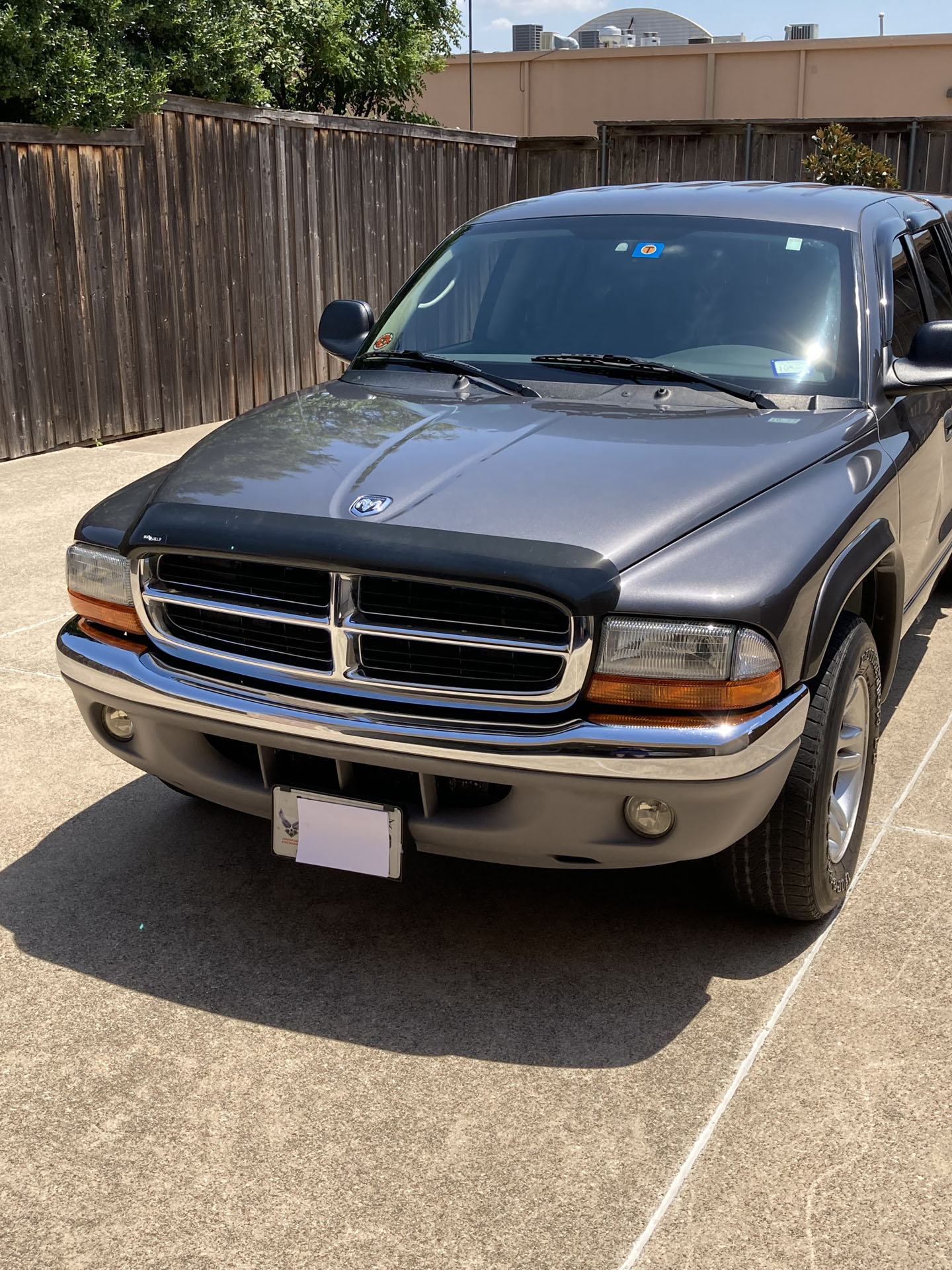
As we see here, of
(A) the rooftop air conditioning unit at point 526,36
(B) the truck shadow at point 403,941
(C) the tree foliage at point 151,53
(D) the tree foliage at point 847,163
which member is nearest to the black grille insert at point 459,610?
(B) the truck shadow at point 403,941

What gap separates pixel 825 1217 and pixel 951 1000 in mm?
867

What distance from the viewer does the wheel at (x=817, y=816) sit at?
3.21 metres

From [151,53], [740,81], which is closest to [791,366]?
[151,53]

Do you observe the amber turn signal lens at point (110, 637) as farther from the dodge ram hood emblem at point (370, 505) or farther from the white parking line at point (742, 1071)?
the white parking line at point (742, 1071)

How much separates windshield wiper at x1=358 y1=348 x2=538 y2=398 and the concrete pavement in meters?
1.41

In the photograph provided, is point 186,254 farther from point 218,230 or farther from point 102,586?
point 102,586

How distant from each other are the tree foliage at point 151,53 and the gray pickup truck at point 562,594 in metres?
6.17

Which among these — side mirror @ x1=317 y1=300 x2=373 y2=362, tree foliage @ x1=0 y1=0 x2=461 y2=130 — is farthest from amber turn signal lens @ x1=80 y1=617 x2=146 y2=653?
tree foliage @ x1=0 y1=0 x2=461 y2=130

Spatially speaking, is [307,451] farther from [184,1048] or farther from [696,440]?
[184,1048]

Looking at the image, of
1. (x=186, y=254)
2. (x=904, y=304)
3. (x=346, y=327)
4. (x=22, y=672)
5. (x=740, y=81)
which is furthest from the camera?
(x=740, y=81)

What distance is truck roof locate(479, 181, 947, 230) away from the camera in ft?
14.7

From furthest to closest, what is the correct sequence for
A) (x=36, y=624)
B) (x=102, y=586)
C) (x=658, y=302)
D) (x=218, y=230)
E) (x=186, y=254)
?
(x=218, y=230), (x=186, y=254), (x=36, y=624), (x=658, y=302), (x=102, y=586)

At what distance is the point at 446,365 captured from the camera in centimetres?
431

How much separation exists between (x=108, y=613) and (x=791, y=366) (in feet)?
6.89
